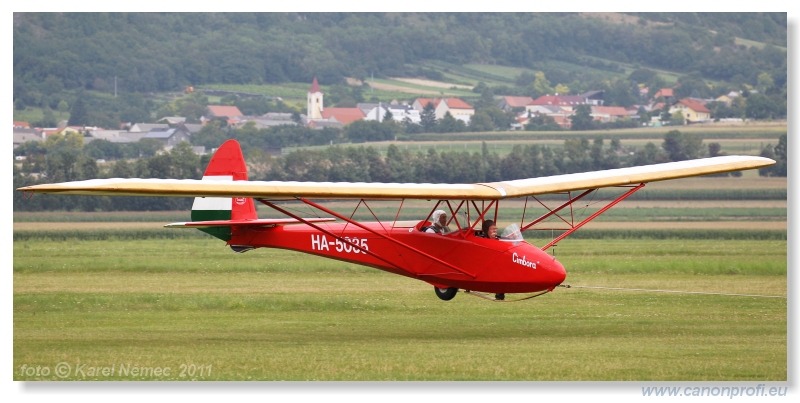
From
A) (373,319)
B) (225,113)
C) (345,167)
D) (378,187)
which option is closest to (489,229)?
(378,187)

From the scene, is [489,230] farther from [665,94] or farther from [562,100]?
[665,94]

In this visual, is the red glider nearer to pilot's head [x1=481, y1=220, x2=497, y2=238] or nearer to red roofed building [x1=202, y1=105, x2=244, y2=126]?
pilot's head [x1=481, y1=220, x2=497, y2=238]

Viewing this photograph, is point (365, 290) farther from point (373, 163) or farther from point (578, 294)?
point (373, 163)

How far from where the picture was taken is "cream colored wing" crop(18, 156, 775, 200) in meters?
16.9

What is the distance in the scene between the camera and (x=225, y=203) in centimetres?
2270

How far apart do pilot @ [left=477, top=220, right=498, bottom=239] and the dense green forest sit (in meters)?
75.3

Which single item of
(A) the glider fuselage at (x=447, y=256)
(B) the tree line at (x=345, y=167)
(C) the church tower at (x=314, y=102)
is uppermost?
(A) the glider fuselage at (x=447, y=256)

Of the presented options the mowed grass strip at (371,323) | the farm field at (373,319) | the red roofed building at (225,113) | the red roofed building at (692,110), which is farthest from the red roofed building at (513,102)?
the mowed grass strip at (371,323)

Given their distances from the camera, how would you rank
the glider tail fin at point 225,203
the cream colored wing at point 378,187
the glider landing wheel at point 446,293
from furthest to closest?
the glider tail fin at point 225,203 → the glider landing wheel at point 446,293 → the cream colored wing at point 378,187

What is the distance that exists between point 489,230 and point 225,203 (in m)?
4.85

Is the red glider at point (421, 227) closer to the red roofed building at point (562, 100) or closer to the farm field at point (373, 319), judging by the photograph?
the farm field at point (373, 319)

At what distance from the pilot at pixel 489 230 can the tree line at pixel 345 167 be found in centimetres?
2984

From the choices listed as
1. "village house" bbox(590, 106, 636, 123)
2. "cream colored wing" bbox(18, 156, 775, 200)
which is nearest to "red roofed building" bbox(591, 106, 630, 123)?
"village house" bbox(590, 106, 636, 123)

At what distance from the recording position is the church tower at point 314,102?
96762mm
